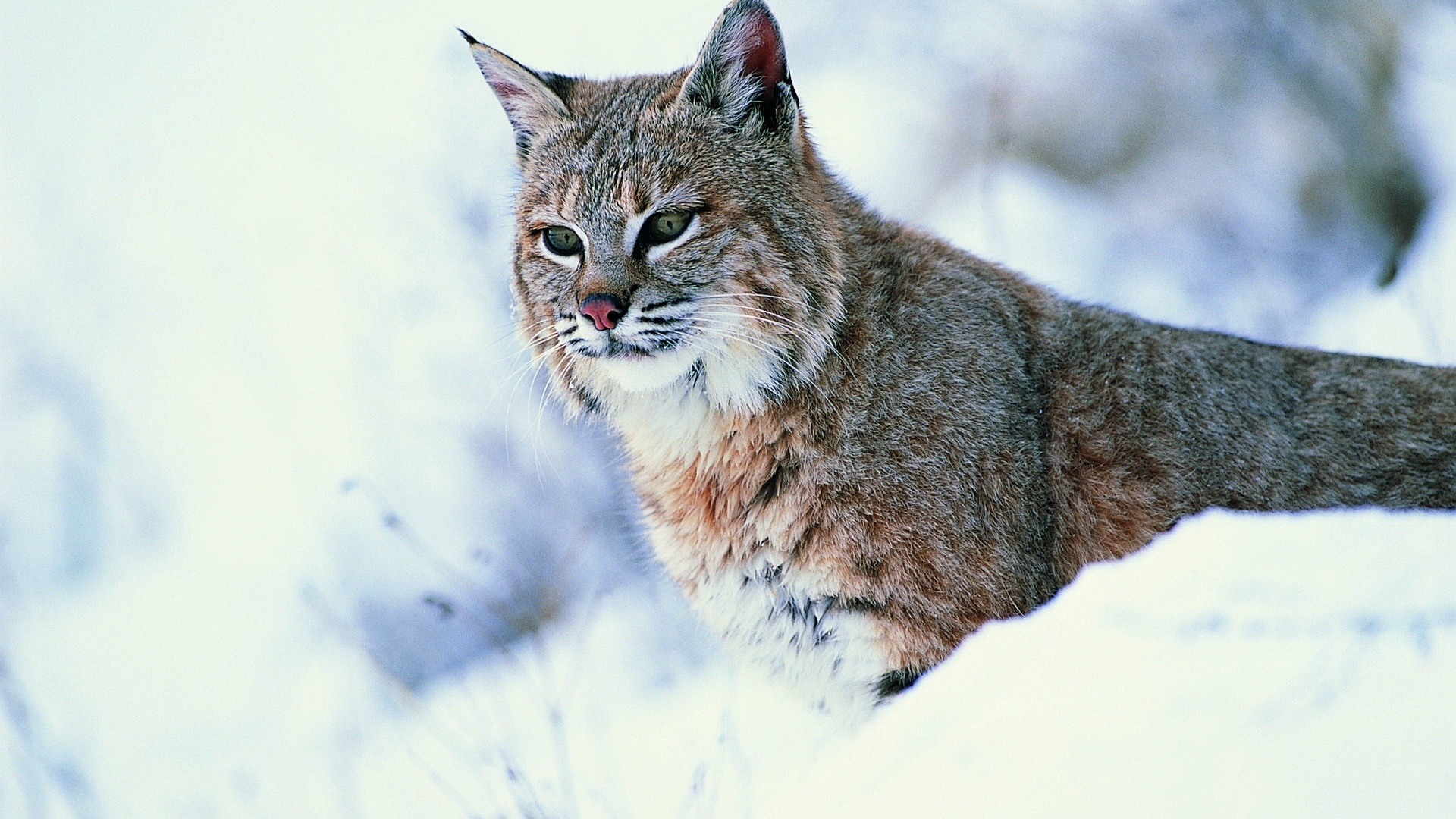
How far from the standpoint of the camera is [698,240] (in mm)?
3594

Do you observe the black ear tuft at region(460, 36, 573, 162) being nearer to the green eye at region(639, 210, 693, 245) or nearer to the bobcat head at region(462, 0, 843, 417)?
the bobcat head at region(462, 0, 843, 417)

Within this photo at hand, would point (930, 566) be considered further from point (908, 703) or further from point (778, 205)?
point (778, 205)

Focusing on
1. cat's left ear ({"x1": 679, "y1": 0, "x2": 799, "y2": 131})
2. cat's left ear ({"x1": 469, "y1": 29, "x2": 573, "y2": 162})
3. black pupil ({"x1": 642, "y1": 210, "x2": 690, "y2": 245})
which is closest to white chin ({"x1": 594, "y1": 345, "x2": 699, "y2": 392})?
black pupil ({"x1": 642, "y1": 210, "x2": 690, "y2": 245})

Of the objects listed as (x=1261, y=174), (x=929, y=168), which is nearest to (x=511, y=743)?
(x=929, y=168)

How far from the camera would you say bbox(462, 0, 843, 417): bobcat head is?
353 centimetres

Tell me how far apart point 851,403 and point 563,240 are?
1106 mm

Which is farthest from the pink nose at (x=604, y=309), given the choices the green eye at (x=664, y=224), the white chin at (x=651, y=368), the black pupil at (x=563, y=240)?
the black pupil at (x=563, y=240)

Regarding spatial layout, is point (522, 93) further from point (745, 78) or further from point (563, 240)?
point (745, 78)

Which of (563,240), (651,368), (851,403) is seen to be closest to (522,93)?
(563,240)

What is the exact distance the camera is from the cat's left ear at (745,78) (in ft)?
12.0

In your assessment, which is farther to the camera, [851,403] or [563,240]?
[563,240]

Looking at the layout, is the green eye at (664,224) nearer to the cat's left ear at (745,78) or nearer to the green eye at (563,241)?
the green eye at (563,241)

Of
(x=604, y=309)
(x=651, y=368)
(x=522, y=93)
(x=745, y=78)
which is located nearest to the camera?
(x=604, y=309)

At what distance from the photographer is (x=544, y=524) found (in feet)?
24.6
